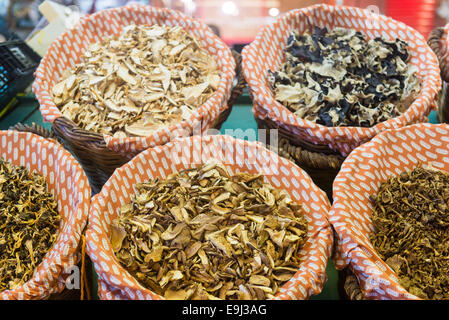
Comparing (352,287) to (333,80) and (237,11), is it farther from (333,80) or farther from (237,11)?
(237,11)

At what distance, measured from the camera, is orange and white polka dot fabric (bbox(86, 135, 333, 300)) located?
3.31ft

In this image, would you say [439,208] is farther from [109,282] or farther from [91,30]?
[91,30]

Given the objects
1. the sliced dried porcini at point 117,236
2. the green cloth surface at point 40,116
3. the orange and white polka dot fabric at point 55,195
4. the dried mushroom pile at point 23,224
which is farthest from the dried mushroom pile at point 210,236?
the green cloth surface at point 40,116

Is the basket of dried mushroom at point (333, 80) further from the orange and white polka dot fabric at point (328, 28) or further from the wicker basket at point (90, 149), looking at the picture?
the wicker basket at point (90, 149)

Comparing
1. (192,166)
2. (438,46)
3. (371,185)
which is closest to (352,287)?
(371,185)

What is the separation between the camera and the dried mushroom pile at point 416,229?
105cm

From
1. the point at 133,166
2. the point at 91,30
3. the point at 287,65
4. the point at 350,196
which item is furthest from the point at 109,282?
the point at 91,30

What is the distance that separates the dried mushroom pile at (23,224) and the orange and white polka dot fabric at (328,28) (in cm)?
77

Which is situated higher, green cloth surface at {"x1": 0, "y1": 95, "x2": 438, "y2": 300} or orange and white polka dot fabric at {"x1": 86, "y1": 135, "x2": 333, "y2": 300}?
orange and white polka dot fabric at {"x1": 86, "y1": 135, "x2": 333, "y2": 300}

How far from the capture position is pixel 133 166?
133 cm

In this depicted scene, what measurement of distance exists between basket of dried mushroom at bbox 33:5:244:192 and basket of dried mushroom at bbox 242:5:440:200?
176 mm

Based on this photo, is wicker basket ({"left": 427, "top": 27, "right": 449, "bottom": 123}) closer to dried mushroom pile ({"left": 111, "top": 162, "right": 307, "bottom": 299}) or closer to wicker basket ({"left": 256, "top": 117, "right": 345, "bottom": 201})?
wicker basket ({"left": 256, "top": 117, "right": 345, "bottom": 201})

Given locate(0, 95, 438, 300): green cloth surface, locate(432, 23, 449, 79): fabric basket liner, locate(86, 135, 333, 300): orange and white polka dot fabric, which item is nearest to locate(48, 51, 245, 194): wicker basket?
locate(86, 135, 333, 300): orange and white polka dot fabric

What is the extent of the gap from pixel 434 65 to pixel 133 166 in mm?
1165
